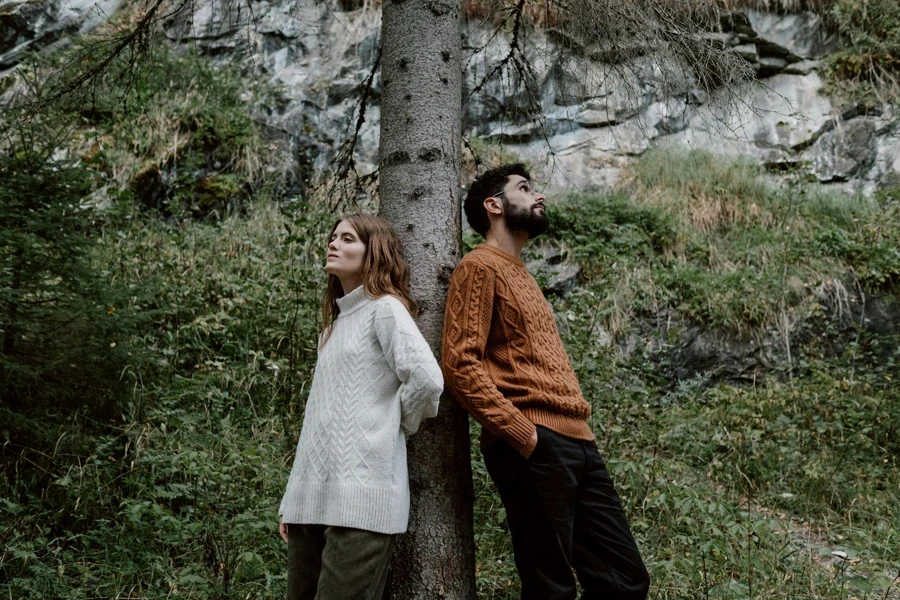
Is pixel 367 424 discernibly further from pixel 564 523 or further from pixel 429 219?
pixel 429 219

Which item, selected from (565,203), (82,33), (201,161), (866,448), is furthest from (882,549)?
(82,33)

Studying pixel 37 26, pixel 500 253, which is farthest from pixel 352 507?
pixel 37 26

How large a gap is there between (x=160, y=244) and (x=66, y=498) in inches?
151

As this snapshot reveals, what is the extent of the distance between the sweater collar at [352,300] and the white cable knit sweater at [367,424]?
95 millimetres

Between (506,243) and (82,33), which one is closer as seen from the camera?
(506,243)

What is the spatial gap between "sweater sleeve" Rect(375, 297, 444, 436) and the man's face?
756mm

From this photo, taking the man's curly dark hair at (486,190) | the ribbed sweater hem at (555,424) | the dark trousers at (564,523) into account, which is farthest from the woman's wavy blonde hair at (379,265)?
the dark trousers at (564,523)

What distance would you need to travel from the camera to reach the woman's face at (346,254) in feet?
8.59

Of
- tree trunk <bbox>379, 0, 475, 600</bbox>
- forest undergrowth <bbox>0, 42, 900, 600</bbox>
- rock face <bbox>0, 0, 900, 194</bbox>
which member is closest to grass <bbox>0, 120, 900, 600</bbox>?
forest undergrowth <bbox>0, 42, 900, 600</bbox>

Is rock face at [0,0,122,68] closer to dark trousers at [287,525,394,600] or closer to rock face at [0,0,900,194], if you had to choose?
rock face at [0,0,900,194]

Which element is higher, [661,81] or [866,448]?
[661,81]

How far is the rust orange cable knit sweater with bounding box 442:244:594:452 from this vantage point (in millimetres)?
2439

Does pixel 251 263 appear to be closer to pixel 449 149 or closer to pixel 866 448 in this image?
pixel 449 149

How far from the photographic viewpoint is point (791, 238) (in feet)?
27.3
